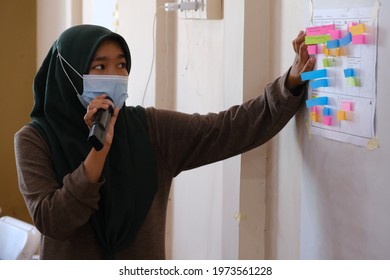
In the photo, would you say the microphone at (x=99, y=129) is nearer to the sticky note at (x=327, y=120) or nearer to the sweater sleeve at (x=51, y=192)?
the sweater sleeve at (x=51, y=192)

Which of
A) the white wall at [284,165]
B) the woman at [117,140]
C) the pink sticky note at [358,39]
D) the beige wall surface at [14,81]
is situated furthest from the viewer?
the beige wall surface at [14,81]

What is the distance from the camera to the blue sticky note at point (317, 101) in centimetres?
130

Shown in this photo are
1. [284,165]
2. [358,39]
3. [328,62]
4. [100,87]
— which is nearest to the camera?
[358,39]

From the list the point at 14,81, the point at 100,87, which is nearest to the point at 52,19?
the point at 14,81

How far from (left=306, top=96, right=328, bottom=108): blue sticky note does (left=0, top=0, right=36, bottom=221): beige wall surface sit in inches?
120

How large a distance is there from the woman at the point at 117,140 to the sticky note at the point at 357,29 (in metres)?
0.18

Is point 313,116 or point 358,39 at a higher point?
point 358,39

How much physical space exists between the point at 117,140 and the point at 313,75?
486mm

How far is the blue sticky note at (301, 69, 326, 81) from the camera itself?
130cm

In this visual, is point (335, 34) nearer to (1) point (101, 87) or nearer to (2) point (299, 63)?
(2) point (299, 63)

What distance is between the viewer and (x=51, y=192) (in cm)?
132

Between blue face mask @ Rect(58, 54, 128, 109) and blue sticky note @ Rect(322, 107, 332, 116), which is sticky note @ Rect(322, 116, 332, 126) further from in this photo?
blue face mask @ Rect(58, 54, 128, 109)

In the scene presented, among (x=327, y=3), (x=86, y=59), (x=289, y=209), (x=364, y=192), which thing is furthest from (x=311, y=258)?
(x=86, y=59)

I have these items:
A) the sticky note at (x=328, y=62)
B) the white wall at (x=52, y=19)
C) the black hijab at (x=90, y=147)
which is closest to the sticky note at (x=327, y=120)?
the sticky note at (x=328, y=62)
